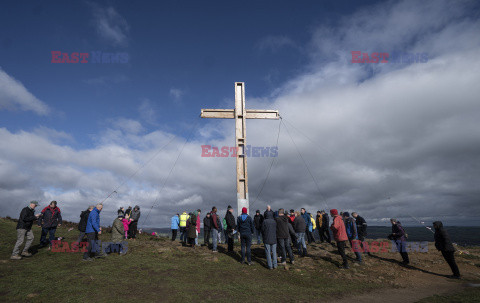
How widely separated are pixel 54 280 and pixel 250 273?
6895mm

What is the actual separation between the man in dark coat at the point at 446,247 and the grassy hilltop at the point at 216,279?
0.51 m

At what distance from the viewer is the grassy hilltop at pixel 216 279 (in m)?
7.15

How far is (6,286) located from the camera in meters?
7.12

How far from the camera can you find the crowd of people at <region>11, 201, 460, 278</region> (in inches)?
406

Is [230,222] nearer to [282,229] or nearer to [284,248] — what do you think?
[282,229]

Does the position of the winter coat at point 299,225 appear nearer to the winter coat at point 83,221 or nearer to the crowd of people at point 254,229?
the crowd of people at point 254,229

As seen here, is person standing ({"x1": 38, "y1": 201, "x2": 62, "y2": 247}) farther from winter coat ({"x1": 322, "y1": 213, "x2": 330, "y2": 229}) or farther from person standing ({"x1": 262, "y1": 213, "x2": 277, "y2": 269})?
winter coat ({"x1": 322, "y1": 213, "x2": 330, "y2": 229})

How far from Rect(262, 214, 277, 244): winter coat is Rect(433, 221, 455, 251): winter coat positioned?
7038mm

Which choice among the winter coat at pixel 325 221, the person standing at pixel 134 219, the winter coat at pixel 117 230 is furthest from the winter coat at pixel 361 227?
the person standing at pixel 134 219

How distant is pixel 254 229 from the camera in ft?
39.4

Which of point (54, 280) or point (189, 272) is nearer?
point (54, 280)

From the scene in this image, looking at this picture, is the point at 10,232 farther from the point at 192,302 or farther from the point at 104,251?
the point at 192,302

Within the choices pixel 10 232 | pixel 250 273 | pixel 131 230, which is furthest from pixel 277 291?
pixel 10 232

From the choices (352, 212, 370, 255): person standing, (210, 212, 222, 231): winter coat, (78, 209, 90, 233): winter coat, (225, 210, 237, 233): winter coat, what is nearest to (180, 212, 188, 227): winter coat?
(210, 212, 222, 231): winter coat
